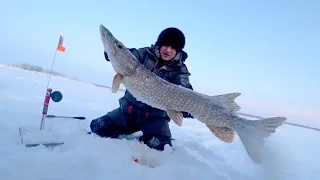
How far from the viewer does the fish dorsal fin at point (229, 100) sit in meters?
2.92

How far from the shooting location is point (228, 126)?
2.83 meters

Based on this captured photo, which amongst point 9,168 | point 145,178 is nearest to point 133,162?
point 145,178

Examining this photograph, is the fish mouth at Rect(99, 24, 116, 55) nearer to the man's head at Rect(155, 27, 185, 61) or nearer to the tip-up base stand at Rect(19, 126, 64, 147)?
the man's head at Rect(155, 27, 185, 61)

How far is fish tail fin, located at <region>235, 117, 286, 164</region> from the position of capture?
8.90ft

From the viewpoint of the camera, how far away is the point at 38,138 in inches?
109

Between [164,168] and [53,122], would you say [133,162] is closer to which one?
[164,168]

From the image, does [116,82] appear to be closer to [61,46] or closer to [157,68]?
[157,68]

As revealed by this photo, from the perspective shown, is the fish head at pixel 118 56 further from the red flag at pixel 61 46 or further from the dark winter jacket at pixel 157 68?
the red flag at pixel 61 46

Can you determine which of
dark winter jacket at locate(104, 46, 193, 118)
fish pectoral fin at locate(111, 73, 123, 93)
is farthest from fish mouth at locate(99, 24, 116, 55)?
dark winter jacket at locate(104, 46, 193, 118)

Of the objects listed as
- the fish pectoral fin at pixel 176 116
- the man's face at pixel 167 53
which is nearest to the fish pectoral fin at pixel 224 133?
the fish pectoral fin at pixel 176 116

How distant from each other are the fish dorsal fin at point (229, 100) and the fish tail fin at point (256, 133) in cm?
22

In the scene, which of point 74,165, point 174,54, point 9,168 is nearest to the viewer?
point 9,168

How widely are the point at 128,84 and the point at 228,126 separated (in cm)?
122

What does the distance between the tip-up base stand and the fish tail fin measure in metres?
2.05
